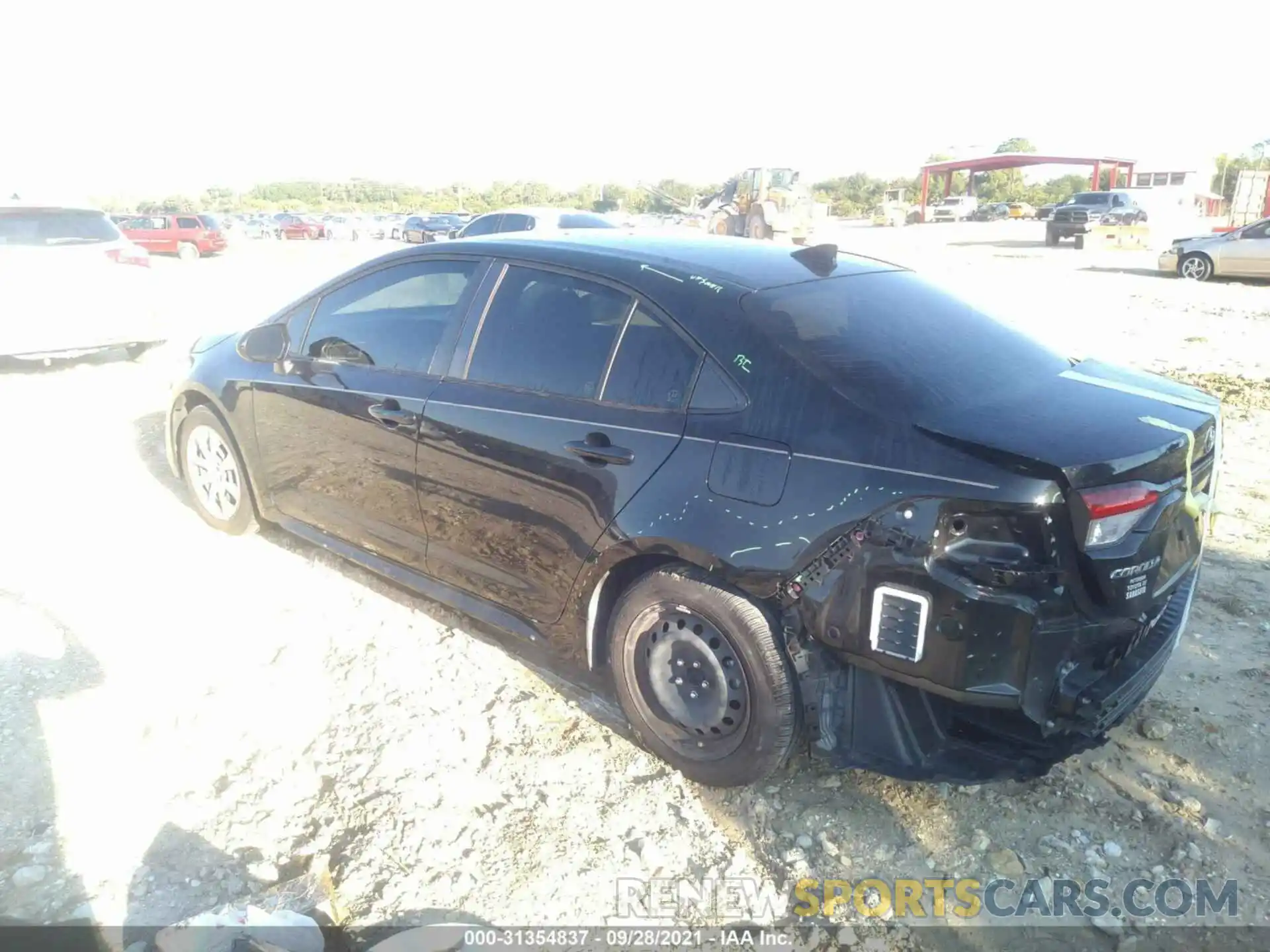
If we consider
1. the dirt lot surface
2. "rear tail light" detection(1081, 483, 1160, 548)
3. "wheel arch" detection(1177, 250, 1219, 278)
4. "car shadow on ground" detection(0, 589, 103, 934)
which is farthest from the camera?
"wheel arch" detection(1177, 250, 1219, 278)

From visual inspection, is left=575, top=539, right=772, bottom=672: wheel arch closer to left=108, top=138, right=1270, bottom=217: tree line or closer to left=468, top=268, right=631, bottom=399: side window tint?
left=468, top=268, right=631, bottom=399: side window tint

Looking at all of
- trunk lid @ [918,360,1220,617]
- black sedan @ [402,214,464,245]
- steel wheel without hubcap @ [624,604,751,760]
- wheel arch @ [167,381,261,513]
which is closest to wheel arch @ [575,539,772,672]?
steel wheel without hubcap @ [624,604,751,760]

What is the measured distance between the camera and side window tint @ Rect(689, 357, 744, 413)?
8.97 feet

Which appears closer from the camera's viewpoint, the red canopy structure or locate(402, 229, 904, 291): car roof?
Result: locate(402, 229, 904, 291): car roof

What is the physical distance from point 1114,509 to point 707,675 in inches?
49.3

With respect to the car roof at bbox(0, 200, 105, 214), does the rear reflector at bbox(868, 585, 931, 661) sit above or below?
below

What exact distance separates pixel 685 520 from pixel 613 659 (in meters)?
0.64

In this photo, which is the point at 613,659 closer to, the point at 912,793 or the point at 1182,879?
the point at 912,793

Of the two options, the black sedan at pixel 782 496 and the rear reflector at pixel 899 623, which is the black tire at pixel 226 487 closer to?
the black sedan at pixel 782 496

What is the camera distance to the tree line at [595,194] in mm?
67625

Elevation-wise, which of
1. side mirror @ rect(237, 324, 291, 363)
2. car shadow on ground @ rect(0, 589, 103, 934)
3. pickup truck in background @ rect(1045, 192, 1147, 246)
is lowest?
car shadow on ground @ rect(0, 589, 103, 934)

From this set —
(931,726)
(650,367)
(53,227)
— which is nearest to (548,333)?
(650,367)

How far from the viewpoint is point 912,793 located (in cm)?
291

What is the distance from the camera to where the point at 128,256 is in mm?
Answer: 9000
